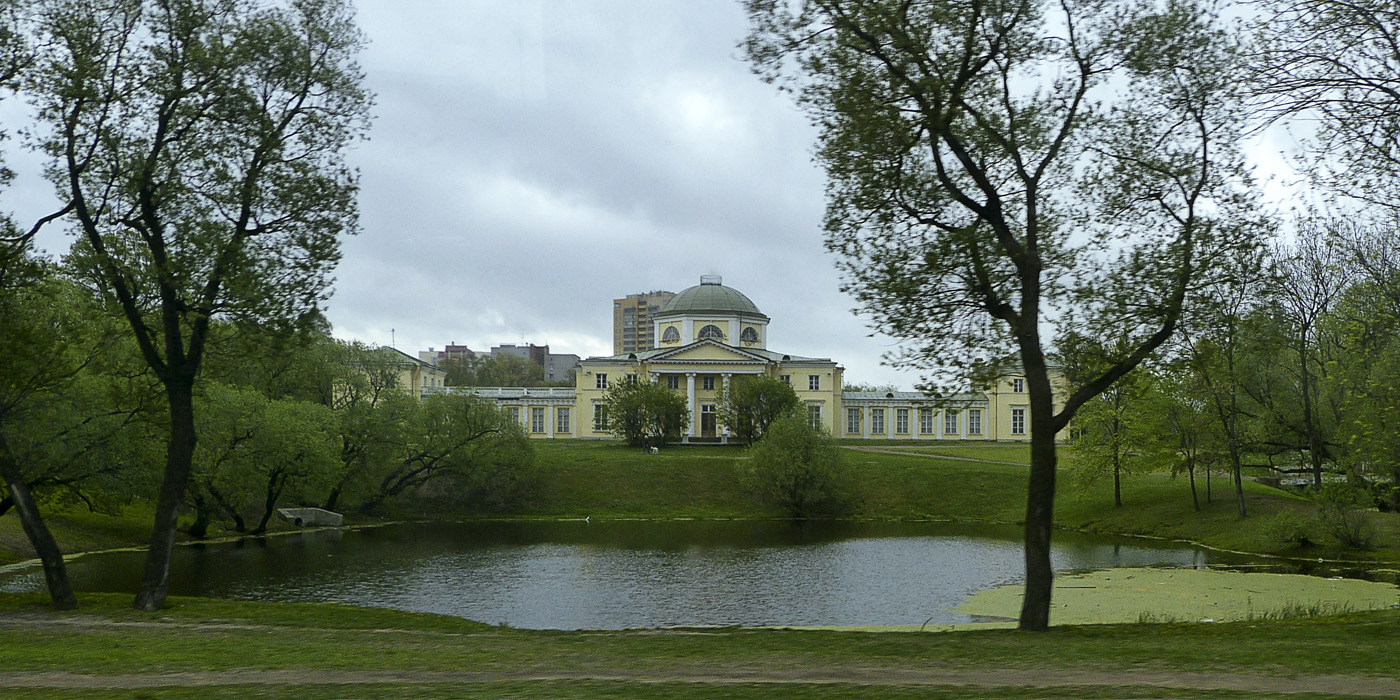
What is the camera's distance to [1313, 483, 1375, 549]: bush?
119ft

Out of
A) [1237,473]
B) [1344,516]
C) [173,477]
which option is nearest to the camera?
[173,477]

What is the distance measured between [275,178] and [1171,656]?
17.5 m

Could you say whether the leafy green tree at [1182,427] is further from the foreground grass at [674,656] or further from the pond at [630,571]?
the foreground grass at [674,656]

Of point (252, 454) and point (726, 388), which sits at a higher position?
point (726, 388)

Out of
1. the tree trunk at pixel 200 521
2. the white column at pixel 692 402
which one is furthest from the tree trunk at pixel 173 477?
the white column at pixel 692 402

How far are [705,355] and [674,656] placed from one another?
8760 cm

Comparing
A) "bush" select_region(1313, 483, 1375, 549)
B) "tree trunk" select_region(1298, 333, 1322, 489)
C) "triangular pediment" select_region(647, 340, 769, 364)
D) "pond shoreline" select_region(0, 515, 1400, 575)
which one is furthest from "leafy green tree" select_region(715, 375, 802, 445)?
"bush" select_region(1313, 483, 1375, 549)

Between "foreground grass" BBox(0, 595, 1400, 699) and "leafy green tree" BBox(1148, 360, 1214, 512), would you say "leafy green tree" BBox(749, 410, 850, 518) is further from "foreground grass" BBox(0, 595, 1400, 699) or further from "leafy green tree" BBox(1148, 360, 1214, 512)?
"foreground grass" BBox(0, 595, 1400, 699)

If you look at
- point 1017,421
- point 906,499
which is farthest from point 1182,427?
point 1017,421

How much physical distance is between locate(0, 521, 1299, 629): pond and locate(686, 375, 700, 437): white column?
159ft

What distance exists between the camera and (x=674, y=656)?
12273 millimetres

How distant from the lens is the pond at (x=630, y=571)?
86.0ft

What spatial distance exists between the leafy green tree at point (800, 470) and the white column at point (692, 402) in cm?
3844

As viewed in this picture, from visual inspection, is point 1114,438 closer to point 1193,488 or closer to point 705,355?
point 1193,488
